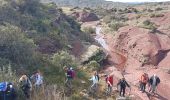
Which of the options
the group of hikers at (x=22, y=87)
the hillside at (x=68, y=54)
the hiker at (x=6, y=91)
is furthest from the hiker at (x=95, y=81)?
the hiker at (x=6, y=91)

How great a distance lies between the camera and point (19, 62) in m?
20.6

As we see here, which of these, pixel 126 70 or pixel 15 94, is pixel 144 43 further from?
pixel 15 94

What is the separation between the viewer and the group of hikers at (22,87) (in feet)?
49.8

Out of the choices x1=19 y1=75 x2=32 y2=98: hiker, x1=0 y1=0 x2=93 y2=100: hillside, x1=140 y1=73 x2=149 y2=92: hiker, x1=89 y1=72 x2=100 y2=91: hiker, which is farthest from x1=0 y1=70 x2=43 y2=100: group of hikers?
x1=140 y1=73 x2=149 y2=92: hiker

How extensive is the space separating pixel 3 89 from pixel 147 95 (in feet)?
32.9

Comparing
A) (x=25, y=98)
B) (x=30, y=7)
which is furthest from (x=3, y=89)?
(x=30, y=7)

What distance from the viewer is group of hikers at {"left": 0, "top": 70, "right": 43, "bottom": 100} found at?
1518cm

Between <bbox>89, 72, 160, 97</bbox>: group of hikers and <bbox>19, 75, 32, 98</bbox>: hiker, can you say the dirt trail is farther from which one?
<bbox>19, 75, 32, 98</bbox>: hiker

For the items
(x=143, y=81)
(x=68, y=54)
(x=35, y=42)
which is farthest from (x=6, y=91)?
(x=35, y=42)

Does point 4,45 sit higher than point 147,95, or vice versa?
point 4,45

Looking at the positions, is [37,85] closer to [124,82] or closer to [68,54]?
[124,82]

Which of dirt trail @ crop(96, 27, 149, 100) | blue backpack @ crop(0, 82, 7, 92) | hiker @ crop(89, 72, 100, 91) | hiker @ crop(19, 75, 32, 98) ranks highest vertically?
blue backpack @ crop(0, 82, 7, 92)

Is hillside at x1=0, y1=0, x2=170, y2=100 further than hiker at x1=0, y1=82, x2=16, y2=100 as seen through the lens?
Yes

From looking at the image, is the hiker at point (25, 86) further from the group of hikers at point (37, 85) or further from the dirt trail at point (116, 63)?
→ the dirt trail at point (116, 63)
